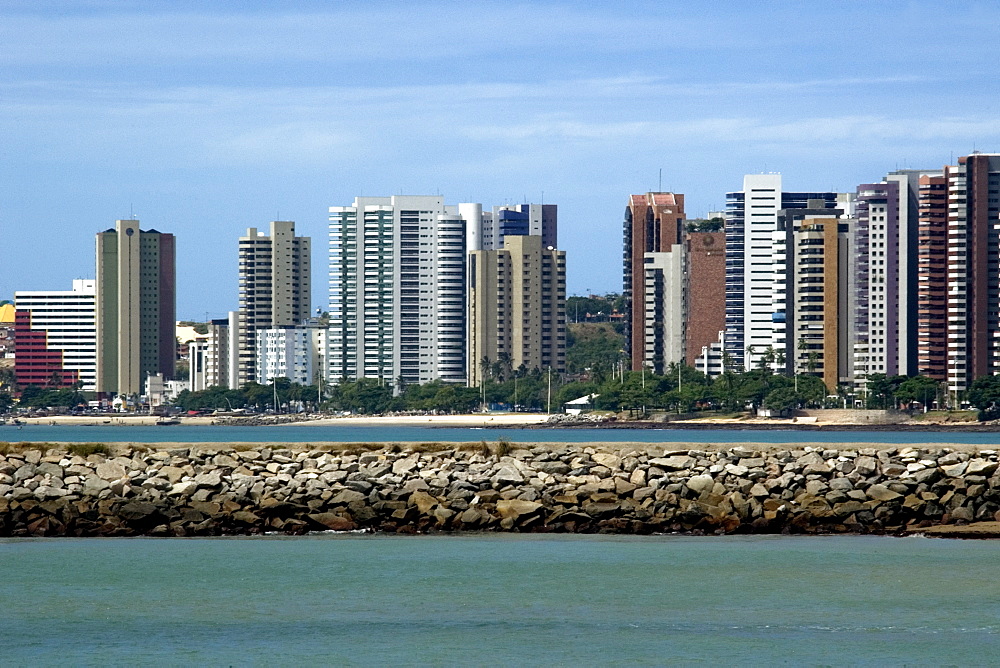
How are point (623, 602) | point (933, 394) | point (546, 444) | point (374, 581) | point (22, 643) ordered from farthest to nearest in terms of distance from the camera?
1. point (933, 394)
2. point (546, 444)
3. point (374, 581)
4. point (623, 602)
5. point (22, 643)

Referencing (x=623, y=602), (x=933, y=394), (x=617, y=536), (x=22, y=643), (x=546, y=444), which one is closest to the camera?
(x=22, y=643)

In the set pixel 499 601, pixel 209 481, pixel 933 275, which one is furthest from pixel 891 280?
pixel 499 601

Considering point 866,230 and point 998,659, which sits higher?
point 866,230

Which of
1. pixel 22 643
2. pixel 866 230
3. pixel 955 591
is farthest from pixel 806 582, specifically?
pixel 866 230

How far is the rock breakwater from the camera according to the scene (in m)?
25.6

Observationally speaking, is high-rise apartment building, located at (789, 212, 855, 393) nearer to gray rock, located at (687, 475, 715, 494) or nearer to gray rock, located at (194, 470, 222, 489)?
gray rock, located at (687, 475, 715, 494)

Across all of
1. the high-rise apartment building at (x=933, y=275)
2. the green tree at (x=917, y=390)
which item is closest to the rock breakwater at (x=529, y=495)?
the green tree at (x=917, y=390)

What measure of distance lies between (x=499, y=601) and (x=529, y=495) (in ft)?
18.5

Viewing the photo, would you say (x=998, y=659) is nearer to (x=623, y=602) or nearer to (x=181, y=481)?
(x=623, y=602)

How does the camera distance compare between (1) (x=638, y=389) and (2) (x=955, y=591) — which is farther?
(1) (x=638, y=389)

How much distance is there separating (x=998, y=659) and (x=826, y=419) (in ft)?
535

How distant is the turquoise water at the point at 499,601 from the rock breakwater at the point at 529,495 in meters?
0.49

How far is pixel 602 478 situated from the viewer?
25.9 meters

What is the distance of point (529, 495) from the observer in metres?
25.9
